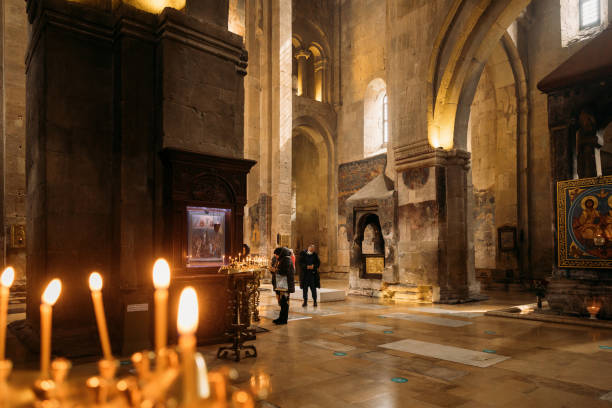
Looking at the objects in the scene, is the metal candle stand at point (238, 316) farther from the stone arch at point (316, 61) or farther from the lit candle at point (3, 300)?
the stone arch at point (316, 61)

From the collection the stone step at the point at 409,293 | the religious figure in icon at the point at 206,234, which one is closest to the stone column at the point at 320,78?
the stone step at the point at 409,293

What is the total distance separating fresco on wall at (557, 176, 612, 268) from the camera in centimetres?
821

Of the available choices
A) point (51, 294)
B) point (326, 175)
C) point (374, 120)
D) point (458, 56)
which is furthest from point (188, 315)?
point (326, 175)

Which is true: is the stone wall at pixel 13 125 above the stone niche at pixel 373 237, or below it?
above

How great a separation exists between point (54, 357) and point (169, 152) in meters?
3.14

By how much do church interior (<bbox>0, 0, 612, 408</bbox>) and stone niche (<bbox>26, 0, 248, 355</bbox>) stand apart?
0.10 ft

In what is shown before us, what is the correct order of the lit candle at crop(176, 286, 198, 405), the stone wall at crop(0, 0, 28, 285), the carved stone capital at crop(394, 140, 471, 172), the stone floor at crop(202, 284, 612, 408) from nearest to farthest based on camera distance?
the lit candle at crop(176, 286, 198, 405) → the stone floor at crop(202, 284, 612, 408) → the carved stone capital at crop(394, 140, 471, 172) → the stone wall at crop(0, 0, 28, 285)

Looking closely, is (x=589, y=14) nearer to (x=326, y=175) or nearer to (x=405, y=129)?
(x=405, y=129)

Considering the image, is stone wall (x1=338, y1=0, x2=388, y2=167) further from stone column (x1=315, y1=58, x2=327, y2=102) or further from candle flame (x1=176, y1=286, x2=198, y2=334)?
candle flame (x1=176, y1=286, x2=198, y2=334)

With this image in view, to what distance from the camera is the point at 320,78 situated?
23.0m

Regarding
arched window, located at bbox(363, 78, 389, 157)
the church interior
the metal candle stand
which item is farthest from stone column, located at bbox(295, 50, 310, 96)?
the metal candle stand

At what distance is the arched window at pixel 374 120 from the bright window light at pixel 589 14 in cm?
874

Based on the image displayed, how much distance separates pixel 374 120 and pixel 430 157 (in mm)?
10650

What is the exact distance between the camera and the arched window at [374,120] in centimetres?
2167
